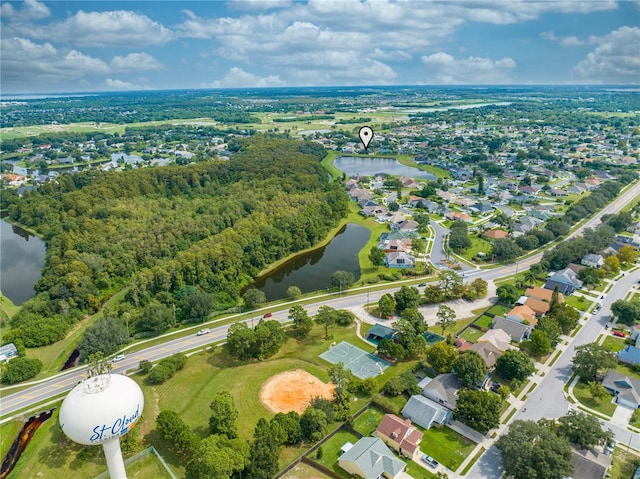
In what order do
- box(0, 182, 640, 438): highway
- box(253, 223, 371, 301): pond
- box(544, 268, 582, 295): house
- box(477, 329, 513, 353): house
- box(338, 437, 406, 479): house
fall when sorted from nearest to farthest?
box(338, 437, 406, 479): house → box(0, 182, 640, 438): highway → box(477, 329, 513, 353): house → box(544, 268, 582, 295): house → box(253, 223, 371, 301): pond

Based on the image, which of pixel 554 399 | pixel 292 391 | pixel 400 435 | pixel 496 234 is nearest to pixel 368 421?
pixel 400 435

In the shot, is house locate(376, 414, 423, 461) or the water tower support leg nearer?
the water tower support leg

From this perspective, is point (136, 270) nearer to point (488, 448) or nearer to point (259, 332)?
point (259, 332)

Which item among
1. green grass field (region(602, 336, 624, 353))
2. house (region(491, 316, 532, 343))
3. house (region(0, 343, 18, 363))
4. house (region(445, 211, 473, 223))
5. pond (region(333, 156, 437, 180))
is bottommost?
green grass field (region(602, 336, 624, 353))

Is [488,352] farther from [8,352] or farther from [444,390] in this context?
[8,352]

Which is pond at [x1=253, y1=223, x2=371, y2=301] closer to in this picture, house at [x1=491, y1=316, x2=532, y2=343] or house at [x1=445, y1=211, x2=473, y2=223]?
house at [x1=445, y1=211, x2=473, y2=223]

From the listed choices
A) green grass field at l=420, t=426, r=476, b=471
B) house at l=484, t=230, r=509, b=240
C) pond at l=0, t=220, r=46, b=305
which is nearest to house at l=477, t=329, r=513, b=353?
green grass field at l=420, t=426, r=476, b=471

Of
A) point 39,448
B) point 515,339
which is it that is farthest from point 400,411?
point 39,448
